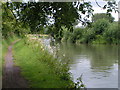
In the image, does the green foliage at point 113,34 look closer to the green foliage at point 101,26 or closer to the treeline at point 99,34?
the treeline at point 99,34

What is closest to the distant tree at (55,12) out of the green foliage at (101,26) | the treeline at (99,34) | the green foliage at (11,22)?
the green foliage at (11,22)

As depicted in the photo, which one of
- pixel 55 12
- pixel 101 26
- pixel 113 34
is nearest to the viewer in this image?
pixel 55 12

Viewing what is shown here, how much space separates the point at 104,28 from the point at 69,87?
154 feet

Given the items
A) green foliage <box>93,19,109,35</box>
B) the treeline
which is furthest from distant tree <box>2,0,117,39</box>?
green foliage <box>93,19,109,35</box>

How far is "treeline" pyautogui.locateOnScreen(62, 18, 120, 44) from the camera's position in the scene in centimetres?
4831

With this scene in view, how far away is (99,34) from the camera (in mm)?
55594

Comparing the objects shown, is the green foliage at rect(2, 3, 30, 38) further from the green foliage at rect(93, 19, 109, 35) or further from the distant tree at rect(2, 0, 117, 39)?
the green foliage at rect(93, 19, 109, 35)

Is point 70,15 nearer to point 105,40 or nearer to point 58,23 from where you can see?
point 58,23

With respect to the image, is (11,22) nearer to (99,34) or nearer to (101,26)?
(101,26)

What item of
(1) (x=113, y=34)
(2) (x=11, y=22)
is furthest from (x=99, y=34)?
(2) (x=11, y=22)

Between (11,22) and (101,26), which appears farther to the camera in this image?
(101,26)

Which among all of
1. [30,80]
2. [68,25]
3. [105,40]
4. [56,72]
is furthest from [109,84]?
[105,40]

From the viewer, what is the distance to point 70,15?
6.73 metres

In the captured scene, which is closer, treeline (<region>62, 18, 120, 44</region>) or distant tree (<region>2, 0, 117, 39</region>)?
distant tree (<region>2, 0, 117, 39</region>)
